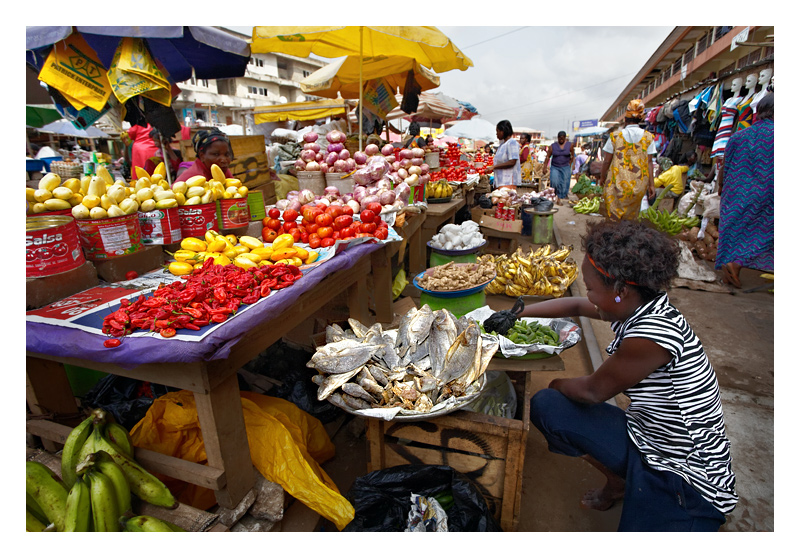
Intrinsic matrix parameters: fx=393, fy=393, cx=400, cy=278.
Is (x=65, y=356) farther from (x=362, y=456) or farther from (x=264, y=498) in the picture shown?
(x=362, y=456)

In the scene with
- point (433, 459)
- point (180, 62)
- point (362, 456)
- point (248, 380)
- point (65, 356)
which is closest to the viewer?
point (65, 356)

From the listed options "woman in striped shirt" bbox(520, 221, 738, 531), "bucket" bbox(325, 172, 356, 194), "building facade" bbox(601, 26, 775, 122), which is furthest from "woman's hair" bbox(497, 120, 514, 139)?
"woman in striped shirt" bbox(520, 221, 738, 531)

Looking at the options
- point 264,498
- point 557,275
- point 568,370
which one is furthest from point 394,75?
point 264,498

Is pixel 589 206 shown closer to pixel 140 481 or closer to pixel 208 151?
pixel 208 151

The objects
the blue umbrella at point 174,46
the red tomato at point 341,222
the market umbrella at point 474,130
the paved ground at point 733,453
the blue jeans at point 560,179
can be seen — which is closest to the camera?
the paved ground at point 733,453

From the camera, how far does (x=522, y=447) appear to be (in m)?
1.85

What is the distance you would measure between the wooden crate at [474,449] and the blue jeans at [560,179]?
Result: 12032 millimetres

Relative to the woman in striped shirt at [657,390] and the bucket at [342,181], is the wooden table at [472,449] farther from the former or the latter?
the bucket at [342,181]

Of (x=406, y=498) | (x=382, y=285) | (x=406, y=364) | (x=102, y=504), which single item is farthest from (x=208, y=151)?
(x=406, y=498)

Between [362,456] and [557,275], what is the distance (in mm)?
3042

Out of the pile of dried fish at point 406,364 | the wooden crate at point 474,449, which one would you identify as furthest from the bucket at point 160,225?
the wooden crate at point 474,449

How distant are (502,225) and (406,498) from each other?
16.0ft

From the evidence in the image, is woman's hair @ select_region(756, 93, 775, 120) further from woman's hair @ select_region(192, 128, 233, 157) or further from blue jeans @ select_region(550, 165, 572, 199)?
blue jeans @ select_region(550, 165, 572, 199)

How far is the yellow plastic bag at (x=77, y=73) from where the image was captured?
3090mm
